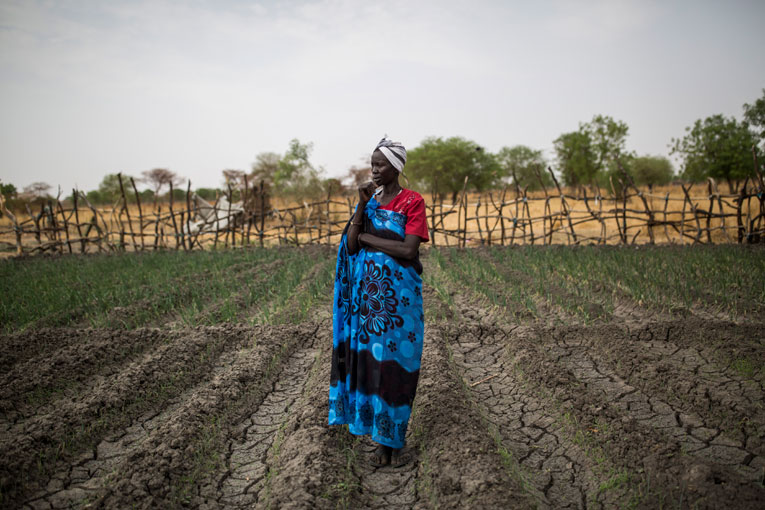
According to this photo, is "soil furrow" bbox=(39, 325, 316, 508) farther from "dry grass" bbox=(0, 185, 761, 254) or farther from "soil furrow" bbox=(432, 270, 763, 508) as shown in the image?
"dry grass" bbox=(0, 185, 761, 254)

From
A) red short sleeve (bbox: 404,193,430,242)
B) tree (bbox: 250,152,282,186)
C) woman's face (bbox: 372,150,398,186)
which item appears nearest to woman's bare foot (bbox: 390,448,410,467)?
red short sleeve (bbox: 404,193,430,242)

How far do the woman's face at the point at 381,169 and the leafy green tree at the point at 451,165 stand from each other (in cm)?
2672

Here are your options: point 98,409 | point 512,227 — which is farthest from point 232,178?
point 98,409

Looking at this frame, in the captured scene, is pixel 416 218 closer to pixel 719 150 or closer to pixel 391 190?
pixel 391 190

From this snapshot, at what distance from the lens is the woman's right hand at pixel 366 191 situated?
95.6 inches

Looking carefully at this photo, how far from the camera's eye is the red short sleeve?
2416 mm

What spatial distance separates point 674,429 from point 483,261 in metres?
6.12

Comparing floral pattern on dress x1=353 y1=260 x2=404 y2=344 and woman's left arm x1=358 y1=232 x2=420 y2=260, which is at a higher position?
woman's left arm x1=358 y1=232 x2=420 y2=260

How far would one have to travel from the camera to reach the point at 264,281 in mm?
7613

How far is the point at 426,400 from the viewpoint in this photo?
3.27 meters

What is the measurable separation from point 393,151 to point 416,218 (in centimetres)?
37

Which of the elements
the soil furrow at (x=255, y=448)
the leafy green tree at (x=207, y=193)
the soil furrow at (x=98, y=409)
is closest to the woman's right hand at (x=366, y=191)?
the soil furrow at (x=255, y=448)

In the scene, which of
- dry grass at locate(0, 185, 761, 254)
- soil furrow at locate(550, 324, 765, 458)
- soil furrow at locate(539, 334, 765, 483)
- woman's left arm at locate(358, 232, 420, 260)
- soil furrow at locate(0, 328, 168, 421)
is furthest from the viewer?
dry grass at locate(0, 185, 761, 254)

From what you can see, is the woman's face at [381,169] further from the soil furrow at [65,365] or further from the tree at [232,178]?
the tree at [232,178]
